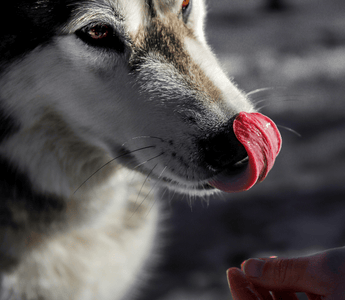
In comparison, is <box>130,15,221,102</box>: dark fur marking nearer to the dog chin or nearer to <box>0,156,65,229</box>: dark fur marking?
the dog chin

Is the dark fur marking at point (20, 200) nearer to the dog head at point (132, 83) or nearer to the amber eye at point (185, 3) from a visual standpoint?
the dog head at point (132, 83)

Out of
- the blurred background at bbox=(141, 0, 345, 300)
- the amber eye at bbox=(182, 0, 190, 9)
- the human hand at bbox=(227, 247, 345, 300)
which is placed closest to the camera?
the human hand at bbox=(227, 247, 345, 300)

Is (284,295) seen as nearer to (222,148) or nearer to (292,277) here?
(292,277)

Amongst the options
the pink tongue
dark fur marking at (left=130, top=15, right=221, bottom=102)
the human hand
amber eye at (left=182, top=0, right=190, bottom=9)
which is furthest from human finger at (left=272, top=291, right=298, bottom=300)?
amber eye at (left=182, top=0, right=190, bottom=9)

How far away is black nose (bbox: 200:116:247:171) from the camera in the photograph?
813 mm

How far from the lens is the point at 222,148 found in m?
0.82

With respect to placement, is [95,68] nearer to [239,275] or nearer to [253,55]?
[239,275]

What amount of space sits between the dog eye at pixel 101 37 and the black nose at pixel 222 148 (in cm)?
34

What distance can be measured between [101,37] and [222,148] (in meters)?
0.43

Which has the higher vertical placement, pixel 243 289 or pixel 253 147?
pixel 253 147

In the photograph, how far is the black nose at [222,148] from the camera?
32.0 inches

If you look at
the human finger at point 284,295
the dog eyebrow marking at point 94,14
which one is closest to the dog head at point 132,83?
the dog eyebrow marking at point 94,14

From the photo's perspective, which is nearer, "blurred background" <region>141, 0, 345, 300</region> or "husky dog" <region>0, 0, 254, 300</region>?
"husky dog" <region>0, 0, 254, 300</region>

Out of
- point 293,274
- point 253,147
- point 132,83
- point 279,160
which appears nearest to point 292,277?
point 293,274
